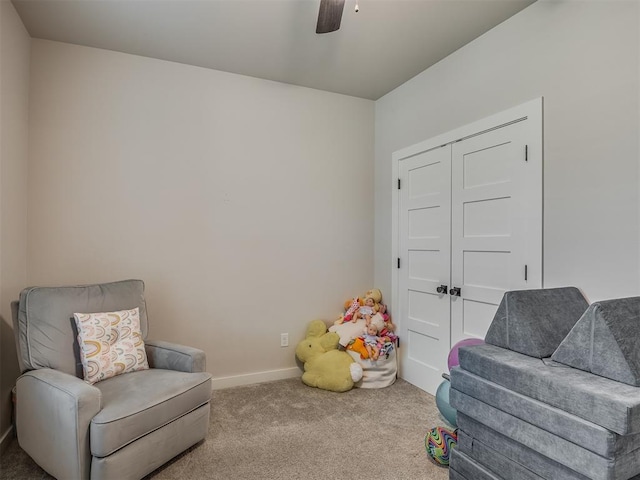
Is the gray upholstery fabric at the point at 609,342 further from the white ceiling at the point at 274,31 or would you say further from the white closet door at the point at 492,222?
the white ceiling at the point at 274,31

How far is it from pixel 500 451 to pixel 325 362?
1672 mm

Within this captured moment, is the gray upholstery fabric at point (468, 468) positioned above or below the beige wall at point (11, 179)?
below

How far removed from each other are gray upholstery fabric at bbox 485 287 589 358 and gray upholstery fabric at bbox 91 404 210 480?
1660 mm

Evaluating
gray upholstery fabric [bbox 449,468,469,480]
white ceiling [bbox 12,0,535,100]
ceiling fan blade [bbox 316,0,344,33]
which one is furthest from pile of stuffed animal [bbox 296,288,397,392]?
ceiling fan blade [bbox 316,0,344,33]

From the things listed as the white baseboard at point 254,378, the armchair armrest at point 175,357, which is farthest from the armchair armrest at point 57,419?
the white baseboard at point 254,378

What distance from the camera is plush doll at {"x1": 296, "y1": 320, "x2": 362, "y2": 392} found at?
2.96 metres

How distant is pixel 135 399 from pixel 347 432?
1.28 meters

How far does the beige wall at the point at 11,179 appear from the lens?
6.95 feet

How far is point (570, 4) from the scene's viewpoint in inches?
77.9

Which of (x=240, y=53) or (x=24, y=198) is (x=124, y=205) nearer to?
(x=24, y=198)

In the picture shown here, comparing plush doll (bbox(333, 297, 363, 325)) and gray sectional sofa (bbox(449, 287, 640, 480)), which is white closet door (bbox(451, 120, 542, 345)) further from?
plush doll (bbox(333, 297, 363, 325))

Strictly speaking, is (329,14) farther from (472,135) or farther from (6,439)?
(6,439)

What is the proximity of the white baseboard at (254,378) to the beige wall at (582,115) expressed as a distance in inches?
87.0

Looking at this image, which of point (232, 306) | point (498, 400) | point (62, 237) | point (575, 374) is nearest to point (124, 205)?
point (62, 237)
